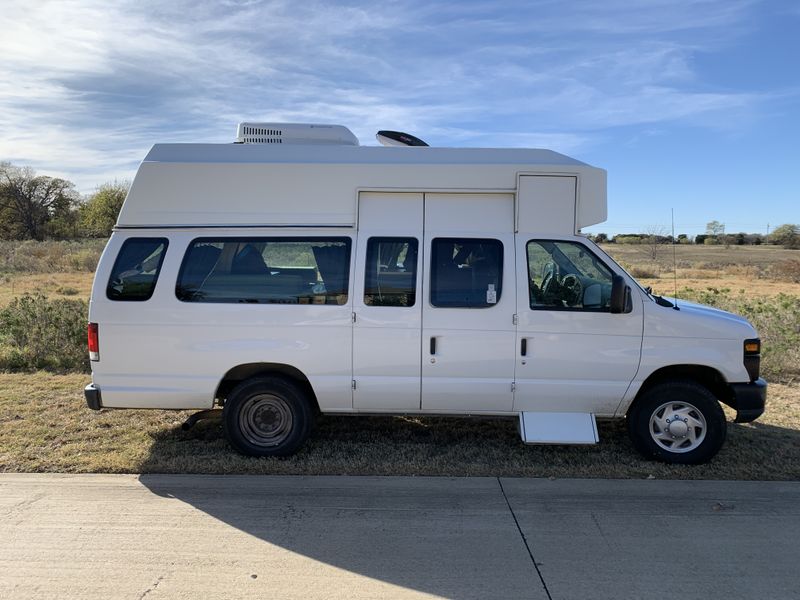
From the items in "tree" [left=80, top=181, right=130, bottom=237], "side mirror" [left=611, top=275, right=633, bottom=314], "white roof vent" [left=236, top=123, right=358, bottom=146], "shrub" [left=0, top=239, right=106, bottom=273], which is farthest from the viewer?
"tree" [left=80, top=181, right=130, bottom=237]

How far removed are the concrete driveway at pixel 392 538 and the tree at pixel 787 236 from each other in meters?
58.8

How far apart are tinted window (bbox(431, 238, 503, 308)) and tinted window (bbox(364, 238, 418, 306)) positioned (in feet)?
0.63

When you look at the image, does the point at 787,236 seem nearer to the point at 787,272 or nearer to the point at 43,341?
the point at 787,272

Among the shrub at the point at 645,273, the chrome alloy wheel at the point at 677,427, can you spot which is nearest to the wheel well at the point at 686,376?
the chrome alloy wheel at the point at 677,427

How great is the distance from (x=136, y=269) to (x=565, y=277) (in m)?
3.82

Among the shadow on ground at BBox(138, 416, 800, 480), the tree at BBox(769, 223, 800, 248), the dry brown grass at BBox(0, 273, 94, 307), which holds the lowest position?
the shadow on ground at BBox(138, 416, 800, 480)

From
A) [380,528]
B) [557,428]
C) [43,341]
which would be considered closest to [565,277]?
[557,428]

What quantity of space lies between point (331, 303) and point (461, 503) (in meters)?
1.99

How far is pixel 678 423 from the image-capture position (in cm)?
548

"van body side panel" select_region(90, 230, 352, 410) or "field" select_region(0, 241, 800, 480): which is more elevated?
"van body side panel" select_region(90, 230, 352, 410)

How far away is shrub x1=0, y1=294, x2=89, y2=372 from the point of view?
30.4ft

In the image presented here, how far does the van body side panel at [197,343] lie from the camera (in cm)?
545

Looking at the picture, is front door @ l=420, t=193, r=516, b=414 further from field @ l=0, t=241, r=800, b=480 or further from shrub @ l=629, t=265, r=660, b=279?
shrub @ l=629, t=265, r=660, b=279

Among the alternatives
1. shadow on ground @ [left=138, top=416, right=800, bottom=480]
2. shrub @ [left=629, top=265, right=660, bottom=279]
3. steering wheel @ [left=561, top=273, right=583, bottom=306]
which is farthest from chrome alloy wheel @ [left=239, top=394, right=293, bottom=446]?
shrub @ [left=629, top=265, right=660, bottom=279]
